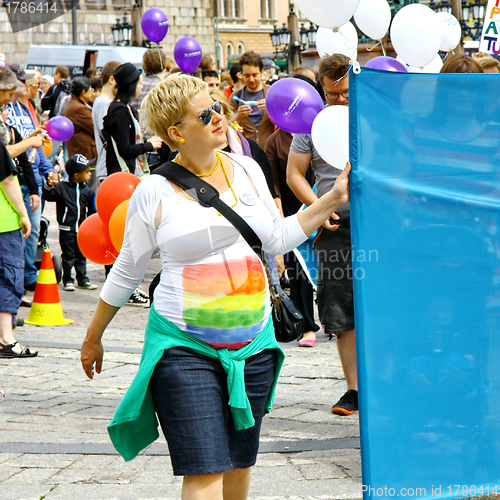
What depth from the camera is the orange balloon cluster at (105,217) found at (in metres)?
4.79

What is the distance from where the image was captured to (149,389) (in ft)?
9.11

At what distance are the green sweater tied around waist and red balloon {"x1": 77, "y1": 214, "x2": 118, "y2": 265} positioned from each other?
220 cm

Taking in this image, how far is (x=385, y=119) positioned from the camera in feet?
9.67

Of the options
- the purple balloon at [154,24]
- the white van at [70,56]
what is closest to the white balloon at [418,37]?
the purple balloon at [154,24]

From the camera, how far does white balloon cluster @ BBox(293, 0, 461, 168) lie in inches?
137

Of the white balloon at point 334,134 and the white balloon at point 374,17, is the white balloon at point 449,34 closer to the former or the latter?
the white balloon at point 374,17

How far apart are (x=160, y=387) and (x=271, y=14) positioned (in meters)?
81.6

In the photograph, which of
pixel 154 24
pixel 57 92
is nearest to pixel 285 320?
pixel 154 24

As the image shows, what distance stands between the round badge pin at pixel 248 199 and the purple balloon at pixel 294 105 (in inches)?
57.5

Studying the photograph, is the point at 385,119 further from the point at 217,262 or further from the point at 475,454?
the point at 475,454

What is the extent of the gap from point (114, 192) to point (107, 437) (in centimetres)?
150

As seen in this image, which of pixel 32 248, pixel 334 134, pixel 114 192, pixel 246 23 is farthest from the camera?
pixel 246 23

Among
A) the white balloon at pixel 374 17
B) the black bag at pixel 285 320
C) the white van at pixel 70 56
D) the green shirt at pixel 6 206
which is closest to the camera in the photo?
the black bag at pixel 285 320

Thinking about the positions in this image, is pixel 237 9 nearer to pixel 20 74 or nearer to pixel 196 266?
pixel 20 74
